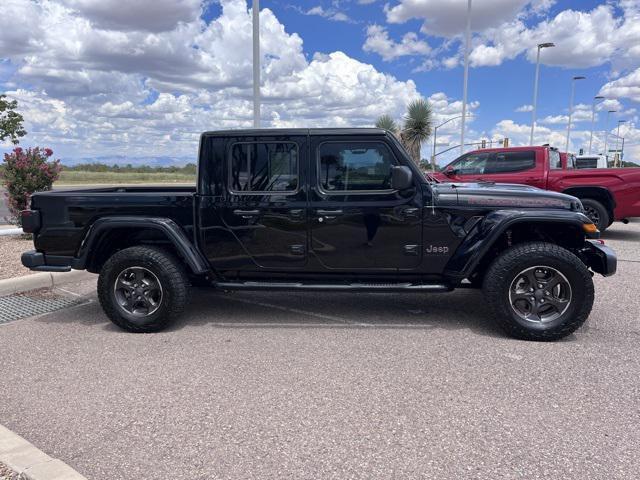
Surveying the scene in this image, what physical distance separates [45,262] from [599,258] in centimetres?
523

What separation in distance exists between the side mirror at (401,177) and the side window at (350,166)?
0.25 metres

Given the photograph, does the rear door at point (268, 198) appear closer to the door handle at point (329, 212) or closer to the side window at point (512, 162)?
the door handle at point (329, 212)

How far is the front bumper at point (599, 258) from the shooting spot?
169 inches

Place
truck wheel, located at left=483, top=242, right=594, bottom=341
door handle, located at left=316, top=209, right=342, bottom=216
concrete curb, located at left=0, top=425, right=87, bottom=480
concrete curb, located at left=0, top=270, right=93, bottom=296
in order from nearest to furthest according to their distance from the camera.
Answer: concrete curb, located at left=0, top=425, right=87, bottom=480, truck wheel, located at left=483, top=242, right=594, bottom=341, door handle, located at left=316, top=209, right=342, bottom=216, concrete curb, located at left=0, top=270, right=93, bottom=296

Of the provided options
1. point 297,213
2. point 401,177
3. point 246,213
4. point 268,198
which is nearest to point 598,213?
point 401,177

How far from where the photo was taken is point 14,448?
2.55 meters

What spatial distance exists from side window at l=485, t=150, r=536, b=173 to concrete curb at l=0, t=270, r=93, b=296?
26.9ft

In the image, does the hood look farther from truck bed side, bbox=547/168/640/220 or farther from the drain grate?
truck bed side, bbox=547/168/640/220

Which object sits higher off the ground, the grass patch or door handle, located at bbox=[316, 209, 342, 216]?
the grass patch

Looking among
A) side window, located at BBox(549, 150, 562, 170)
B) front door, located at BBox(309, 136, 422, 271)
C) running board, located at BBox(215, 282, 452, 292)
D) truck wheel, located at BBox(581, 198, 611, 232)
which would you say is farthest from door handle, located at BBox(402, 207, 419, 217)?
side window, located at BBox(549, 150, 562, 170)

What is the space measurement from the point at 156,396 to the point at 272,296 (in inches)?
104

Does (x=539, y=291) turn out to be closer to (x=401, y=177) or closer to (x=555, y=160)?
(x=401, y=177)

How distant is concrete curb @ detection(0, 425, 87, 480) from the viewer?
229cm

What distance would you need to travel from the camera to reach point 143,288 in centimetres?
455
